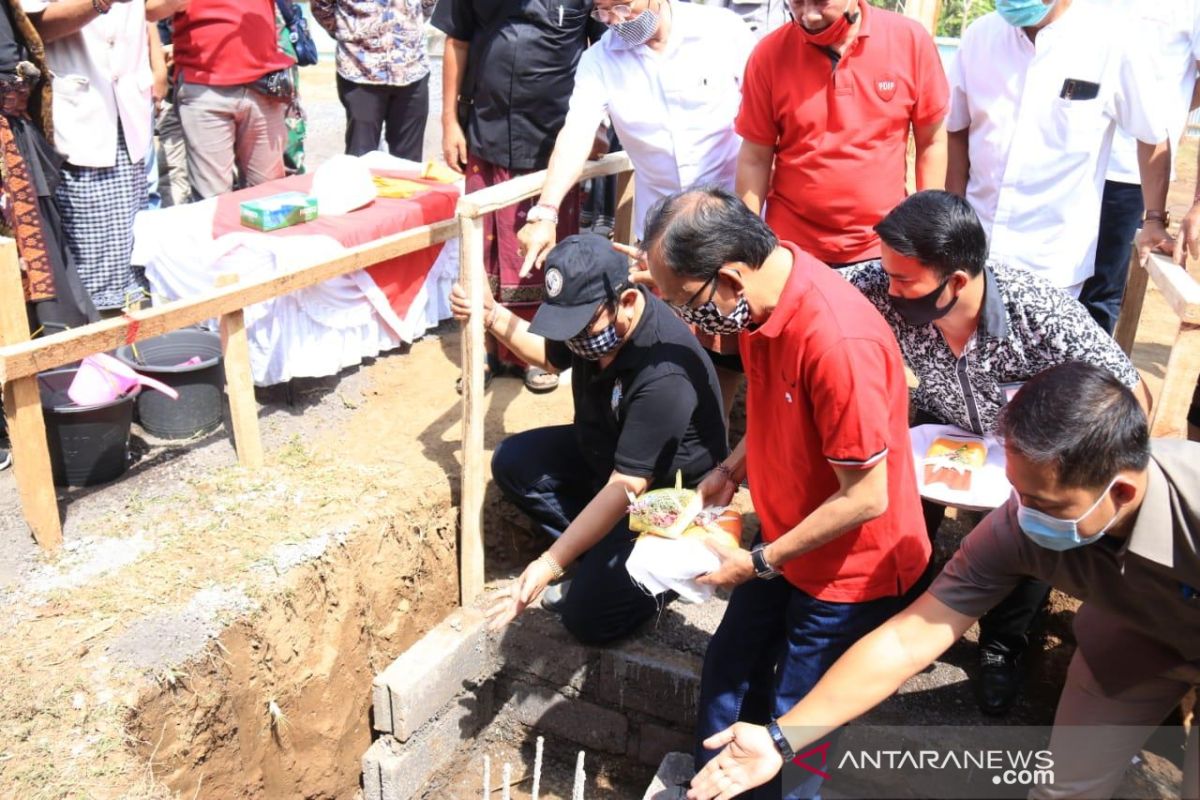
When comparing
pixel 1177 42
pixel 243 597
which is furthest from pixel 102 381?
pixel 1177 42

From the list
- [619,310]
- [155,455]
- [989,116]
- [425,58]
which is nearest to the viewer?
[619,310]

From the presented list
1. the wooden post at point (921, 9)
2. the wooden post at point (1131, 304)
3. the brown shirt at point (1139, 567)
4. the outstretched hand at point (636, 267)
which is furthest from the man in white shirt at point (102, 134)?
A: the wooden post at point (1131, 304)

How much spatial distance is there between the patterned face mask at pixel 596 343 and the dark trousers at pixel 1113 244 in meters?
2.09

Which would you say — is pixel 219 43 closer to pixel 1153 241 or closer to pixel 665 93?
pixel 665 93

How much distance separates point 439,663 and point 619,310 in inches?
68.4

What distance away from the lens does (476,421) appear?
4180 millimetres

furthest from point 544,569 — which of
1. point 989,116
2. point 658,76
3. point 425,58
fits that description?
point 425,58

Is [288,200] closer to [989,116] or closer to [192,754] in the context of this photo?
[192,754]

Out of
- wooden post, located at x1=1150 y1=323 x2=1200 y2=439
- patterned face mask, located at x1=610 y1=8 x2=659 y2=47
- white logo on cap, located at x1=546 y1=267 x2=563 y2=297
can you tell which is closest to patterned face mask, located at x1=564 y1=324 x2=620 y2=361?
white logo on cap, located at x1=546 y1=267 x2=563 y2=297

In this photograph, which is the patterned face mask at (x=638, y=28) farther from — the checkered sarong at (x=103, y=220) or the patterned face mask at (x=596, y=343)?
the checkered sarong at (x=103, y=220)

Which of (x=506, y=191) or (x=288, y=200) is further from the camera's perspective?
(x=288, y=200)

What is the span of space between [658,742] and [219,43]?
14.1 feet

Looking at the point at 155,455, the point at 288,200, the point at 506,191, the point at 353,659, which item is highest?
the point at 506,191

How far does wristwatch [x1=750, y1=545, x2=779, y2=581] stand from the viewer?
9.39 feet
